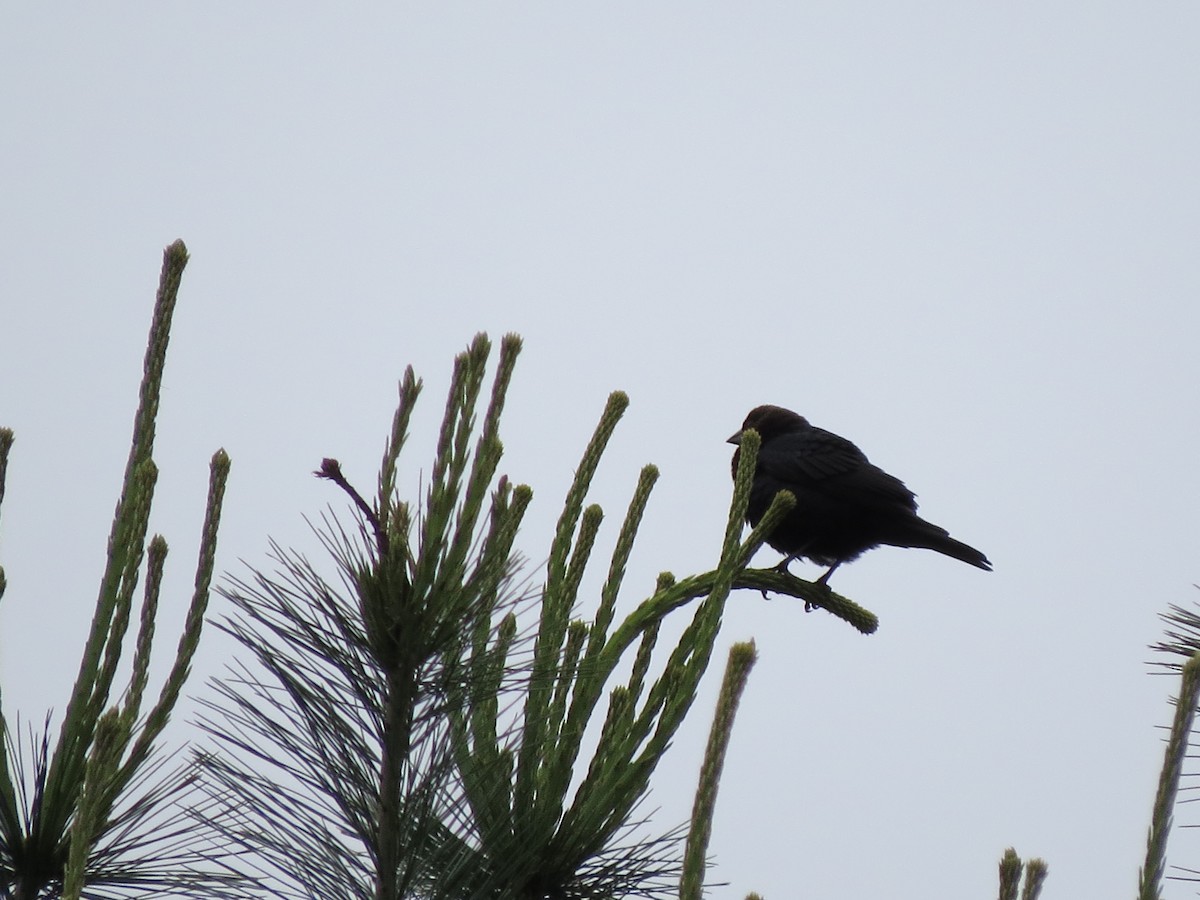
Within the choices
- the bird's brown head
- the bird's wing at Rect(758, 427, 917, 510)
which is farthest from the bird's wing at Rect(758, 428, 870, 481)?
the bird's brown head

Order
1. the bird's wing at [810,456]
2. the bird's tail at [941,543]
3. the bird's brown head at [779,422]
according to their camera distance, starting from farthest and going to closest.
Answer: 1. the bird's brown head at [779,422]
2. the bird's wing at [810,456]
3. the bird's tail at [941,543]

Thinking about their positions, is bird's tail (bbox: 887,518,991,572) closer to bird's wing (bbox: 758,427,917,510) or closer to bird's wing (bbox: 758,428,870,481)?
bird's wing (bbox: 758,427,917,510)

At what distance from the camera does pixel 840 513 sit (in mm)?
6531

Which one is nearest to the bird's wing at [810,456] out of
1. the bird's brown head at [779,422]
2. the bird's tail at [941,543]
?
the bird's tail at [941,543]

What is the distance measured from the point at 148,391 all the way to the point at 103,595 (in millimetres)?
293

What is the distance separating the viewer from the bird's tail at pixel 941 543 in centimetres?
645

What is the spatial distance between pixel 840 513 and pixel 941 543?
57 centimetres

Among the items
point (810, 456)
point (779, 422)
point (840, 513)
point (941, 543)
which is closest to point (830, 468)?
point (810, 456)

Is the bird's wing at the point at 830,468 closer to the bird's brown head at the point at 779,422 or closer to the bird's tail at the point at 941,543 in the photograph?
the bird's tail at the point at 941,543

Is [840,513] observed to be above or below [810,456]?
below

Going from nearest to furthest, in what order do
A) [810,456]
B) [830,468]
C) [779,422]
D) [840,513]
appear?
[840,513], [830,468], [810,456], [779,422]

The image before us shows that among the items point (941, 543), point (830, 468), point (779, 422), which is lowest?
point (941, 543)

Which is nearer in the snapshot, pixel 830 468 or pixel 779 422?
pixel 830 468

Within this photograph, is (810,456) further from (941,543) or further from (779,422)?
(779,422)
